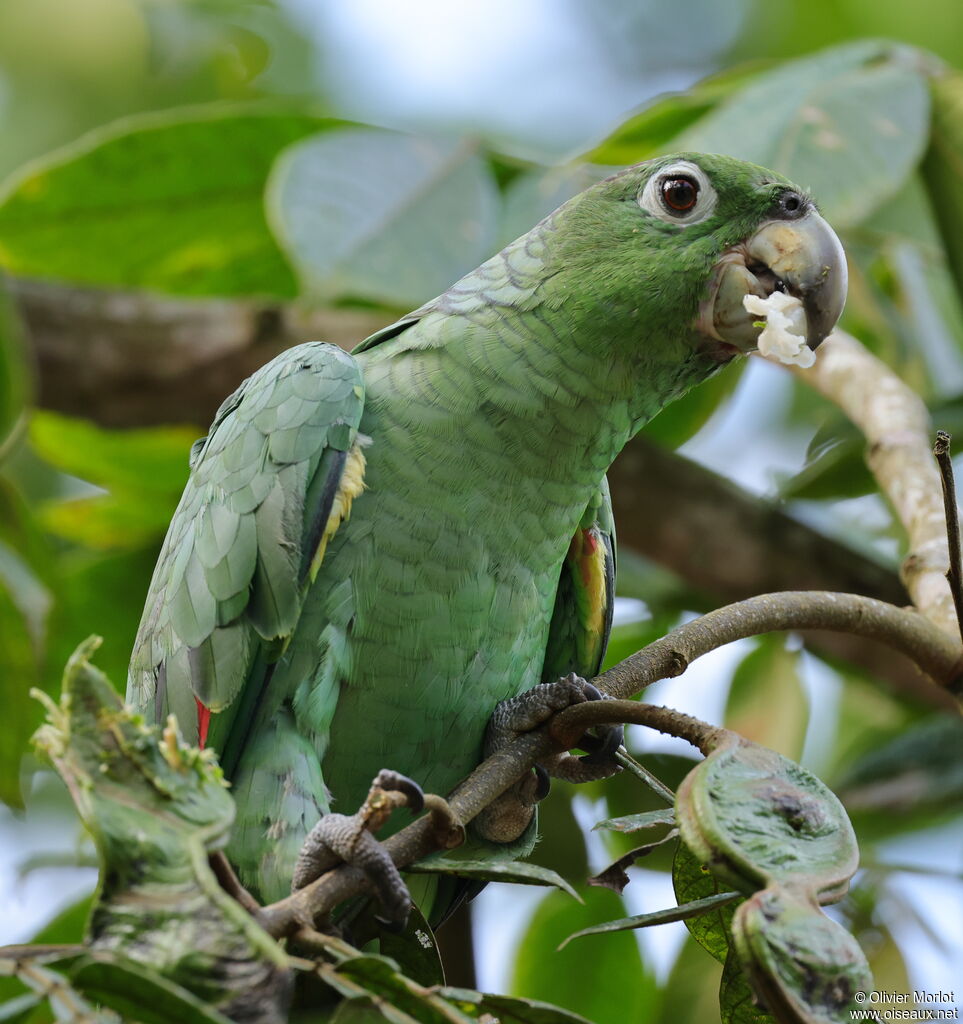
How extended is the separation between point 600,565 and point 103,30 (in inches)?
110

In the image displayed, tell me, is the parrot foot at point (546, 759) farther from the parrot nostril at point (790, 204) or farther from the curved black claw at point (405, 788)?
the parrot nostril at point (790, 204)

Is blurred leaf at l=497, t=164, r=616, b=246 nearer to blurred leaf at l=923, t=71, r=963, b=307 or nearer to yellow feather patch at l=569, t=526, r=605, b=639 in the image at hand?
blurred leaf at l=923, t=71, r=963, b=307

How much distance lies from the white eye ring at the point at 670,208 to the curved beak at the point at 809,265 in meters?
0.10

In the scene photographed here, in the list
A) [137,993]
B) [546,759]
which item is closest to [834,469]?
[546,759]

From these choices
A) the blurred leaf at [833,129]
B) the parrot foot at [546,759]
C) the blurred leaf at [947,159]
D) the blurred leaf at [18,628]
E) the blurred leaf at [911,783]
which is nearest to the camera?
the parrot foot at [546,759]

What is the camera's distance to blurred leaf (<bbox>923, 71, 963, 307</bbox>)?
272cm

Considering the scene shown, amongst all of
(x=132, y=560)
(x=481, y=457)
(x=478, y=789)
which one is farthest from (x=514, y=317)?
(x=132, y=560)

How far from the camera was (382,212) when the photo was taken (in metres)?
2.75

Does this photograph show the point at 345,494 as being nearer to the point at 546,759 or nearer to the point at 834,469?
the point at 546,759

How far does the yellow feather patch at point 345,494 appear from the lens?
1.93 m

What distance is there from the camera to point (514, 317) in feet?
6.83

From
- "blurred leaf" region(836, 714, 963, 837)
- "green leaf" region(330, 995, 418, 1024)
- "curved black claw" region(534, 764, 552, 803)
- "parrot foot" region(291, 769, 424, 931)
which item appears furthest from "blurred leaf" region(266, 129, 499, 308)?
"green leaf" region(330, 995, 418, 1024)

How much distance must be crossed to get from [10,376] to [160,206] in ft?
3.04

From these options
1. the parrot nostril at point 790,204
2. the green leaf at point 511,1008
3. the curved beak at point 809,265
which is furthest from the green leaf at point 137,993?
the parrot nostril at point 790,204
